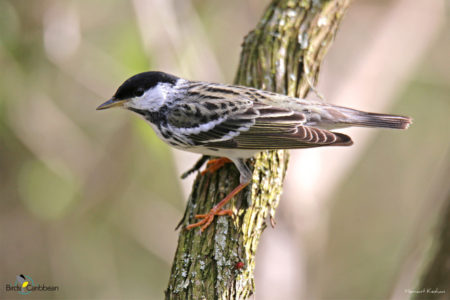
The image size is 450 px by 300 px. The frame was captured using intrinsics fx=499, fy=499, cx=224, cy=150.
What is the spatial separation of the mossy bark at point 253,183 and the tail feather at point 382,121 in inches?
27.3

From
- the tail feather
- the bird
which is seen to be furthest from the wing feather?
the tail feather

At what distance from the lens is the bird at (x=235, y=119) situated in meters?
4.50

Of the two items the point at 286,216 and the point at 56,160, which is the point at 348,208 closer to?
the point at 286,216

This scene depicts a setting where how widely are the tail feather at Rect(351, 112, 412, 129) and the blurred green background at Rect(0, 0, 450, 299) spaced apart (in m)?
2.04

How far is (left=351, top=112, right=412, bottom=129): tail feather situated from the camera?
4.62 m

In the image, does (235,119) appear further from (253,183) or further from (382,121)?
(382,121)

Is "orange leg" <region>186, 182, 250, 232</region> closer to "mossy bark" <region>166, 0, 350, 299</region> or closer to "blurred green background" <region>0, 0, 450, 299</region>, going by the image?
"mossy bark" <region>166, 0, 350, 299</region>

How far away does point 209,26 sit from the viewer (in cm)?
865

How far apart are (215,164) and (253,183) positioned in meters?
0.58

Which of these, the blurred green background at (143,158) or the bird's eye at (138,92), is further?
the blurred green background at (143,158)

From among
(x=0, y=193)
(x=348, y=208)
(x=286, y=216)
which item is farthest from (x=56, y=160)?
(x=348, y=208)

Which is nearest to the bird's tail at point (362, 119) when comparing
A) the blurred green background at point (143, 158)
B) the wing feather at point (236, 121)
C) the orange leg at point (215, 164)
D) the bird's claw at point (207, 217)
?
Answer: the wing feather at point (236, 121)

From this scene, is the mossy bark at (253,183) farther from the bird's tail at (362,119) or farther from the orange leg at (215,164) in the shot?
the bird's tail at (362,119)

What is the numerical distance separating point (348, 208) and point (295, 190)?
3.57 metres
